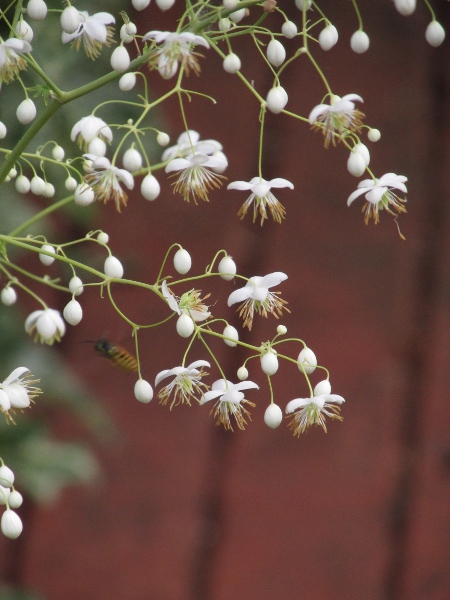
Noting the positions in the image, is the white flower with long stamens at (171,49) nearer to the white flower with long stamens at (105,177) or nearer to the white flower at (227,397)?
the white flower with long stamens at (105,177)

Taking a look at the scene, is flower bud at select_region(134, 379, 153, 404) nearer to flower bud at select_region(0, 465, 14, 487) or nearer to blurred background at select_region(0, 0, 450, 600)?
flower bud at select_region(0, 465, 14, 487)

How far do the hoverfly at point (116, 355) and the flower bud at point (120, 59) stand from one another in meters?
0.33

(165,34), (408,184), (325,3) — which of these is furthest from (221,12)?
(408,184)

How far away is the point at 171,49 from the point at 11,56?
0.11m

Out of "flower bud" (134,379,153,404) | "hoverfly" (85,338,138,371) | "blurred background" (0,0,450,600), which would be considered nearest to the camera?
"flower bud" (134,379,153,404)

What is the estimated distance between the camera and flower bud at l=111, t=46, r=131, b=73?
0.54 m

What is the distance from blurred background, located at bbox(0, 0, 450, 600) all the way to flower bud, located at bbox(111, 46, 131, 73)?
0.89 m

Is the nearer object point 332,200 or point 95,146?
point 95,146

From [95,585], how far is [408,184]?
2.90 feet

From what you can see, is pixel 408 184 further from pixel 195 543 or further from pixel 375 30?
pixel 195 543

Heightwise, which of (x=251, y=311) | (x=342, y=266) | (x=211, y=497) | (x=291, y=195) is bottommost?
(x=211, y=497)

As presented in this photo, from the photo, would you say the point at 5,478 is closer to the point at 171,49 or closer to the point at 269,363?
the point at 269,363

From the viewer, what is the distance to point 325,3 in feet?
4.72

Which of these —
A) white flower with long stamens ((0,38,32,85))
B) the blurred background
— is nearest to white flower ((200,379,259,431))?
white flower with long stamens ((0,38,32,85))
